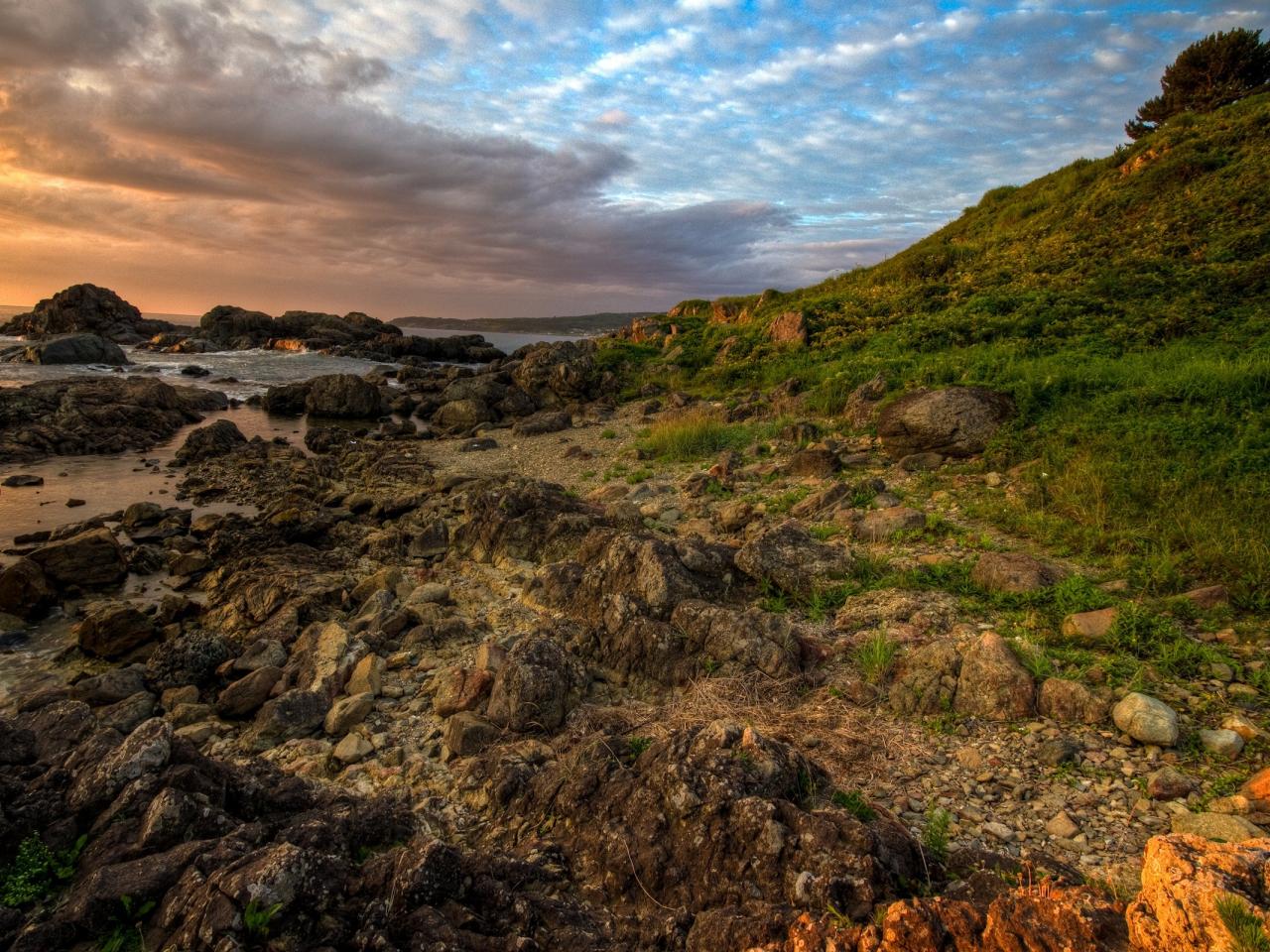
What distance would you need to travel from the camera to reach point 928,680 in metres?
5.96

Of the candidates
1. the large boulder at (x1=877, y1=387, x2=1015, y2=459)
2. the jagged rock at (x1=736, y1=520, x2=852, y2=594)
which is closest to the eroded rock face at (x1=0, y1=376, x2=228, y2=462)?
the jagged rock at (x1=736, y1=520, x2=852, y2=594)

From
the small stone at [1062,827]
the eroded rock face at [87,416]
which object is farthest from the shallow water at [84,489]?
the small stone at [1062,827]

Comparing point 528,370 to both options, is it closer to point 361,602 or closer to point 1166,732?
point 361,602

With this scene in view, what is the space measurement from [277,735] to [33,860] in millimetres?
3229

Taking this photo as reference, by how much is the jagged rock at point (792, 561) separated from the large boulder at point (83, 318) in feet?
283

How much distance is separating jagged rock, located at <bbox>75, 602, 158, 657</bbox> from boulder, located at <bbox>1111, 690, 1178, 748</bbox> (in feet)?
40.3

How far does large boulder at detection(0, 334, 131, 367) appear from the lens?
1852 inches

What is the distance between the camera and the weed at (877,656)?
6.28 metres

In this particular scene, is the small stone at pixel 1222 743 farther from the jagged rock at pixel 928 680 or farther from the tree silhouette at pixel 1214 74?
the tree silhouette at pixel 1214 74

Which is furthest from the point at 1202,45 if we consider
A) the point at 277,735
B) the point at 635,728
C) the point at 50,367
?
the point at 50,367

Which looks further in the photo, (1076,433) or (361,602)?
(1076,433)

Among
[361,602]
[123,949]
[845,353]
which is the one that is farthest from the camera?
[845,353]

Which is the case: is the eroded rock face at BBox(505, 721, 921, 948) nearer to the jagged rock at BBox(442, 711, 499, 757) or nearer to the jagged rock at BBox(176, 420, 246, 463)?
the jagged rock at BBox(442, 711, 499, 757)

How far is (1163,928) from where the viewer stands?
263cm
